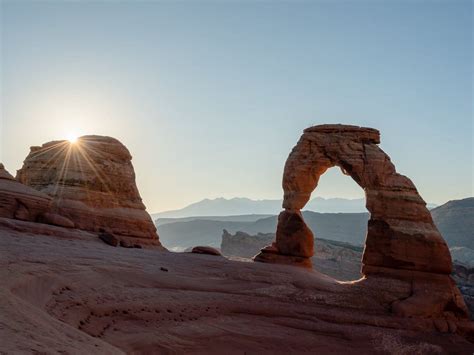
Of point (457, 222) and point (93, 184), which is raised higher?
point (457, 222)

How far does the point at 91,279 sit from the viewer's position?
35.6ft

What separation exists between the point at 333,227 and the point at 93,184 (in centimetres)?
9967

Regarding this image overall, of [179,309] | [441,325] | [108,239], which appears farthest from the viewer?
[108,239]

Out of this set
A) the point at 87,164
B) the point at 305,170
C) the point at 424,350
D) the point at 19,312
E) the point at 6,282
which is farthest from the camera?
the point at 87,164

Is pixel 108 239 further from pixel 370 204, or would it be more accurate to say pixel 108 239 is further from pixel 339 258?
pixel 339 258

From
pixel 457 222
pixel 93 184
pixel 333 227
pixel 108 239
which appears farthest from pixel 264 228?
pixel 108 239

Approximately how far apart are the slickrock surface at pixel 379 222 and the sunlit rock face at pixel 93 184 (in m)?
9.30

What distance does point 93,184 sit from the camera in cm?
2552

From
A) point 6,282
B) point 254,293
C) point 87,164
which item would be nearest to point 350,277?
point 87,164

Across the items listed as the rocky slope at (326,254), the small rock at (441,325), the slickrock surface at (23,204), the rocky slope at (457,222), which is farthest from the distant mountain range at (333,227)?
the slickrock surface at (23,204)

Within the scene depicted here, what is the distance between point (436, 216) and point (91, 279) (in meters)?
87.0

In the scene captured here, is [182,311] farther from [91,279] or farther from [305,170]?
[305,170]

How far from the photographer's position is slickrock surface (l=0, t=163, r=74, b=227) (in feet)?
63.9

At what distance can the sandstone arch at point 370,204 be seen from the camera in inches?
647
